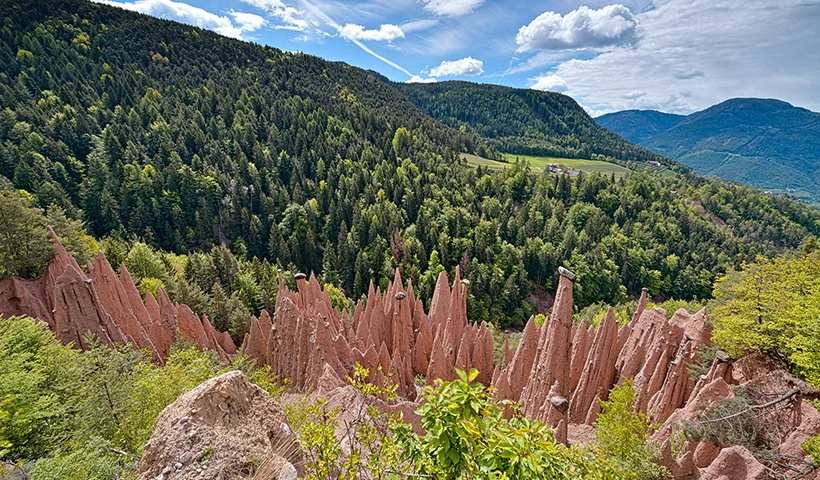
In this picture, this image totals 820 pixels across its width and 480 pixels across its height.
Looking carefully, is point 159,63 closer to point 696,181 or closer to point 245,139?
point 245,139

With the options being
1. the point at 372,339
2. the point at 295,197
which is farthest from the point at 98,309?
the point at 295,197

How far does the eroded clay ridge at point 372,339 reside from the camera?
21256 millimetres

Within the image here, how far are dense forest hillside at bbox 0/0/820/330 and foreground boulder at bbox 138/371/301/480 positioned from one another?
2765cm

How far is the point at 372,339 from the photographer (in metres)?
27.0

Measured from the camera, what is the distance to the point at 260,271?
42.7 meters

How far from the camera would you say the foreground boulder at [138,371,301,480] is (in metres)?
5.36

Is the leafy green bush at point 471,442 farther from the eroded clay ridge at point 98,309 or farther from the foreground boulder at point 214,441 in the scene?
the eroded clay ridge at point 98,309

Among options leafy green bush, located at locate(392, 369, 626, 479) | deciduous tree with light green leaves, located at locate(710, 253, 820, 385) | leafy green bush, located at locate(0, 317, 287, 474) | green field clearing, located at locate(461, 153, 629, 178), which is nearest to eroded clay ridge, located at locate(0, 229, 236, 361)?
leafy green bush, located at locate(0, 317, 287, 474)

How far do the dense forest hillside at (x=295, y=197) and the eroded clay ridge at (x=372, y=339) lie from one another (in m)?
9.43

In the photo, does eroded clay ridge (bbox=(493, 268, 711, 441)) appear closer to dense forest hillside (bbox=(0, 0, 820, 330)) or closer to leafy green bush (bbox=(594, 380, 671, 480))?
leafy green bush (bbox=(594, 380, 671, 480))

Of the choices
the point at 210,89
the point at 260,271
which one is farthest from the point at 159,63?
the point at 260,271

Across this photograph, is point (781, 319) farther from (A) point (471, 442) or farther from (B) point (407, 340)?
(B) point (407, 340)

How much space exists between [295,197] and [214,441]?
75.3m

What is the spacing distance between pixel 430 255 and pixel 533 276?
76.6 feet
